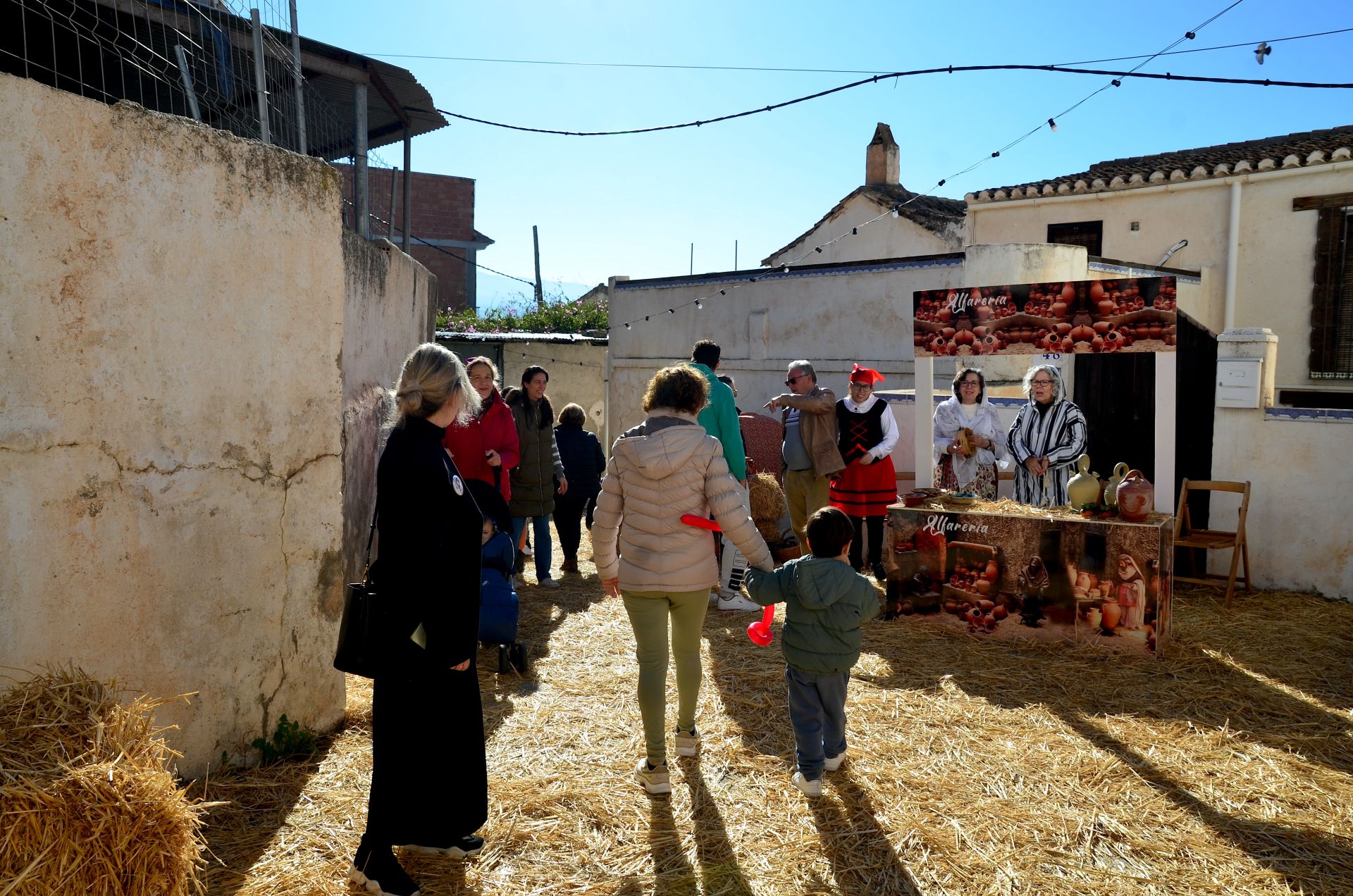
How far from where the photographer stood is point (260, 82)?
4.66m

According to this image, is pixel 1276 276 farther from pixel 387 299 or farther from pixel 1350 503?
pixel 387 299

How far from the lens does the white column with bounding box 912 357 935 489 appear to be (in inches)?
297

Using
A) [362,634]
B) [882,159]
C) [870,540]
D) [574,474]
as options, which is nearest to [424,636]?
[362,634]

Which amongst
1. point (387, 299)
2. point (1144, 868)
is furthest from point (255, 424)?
point (1144, 868)

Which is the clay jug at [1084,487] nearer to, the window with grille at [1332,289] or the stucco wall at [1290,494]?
the stucco wall at [1290,494]

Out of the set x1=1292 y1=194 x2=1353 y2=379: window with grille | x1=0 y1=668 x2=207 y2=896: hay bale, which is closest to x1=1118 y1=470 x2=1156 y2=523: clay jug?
x1=0 y1=668 x2=207 y2=896: hay bale

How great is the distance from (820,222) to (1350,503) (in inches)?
666

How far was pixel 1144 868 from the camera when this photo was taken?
3553mm

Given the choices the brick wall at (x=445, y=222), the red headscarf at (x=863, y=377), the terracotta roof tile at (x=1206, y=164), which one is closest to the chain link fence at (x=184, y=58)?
the red headscarf at (x=863, y=377)

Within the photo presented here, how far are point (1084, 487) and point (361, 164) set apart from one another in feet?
18.0

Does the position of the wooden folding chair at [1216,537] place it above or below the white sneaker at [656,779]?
above

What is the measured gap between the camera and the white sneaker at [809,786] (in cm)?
414

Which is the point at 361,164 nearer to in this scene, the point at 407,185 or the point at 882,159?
the point at 407,185

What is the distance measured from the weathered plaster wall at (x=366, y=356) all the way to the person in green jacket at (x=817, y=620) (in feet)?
7.07
